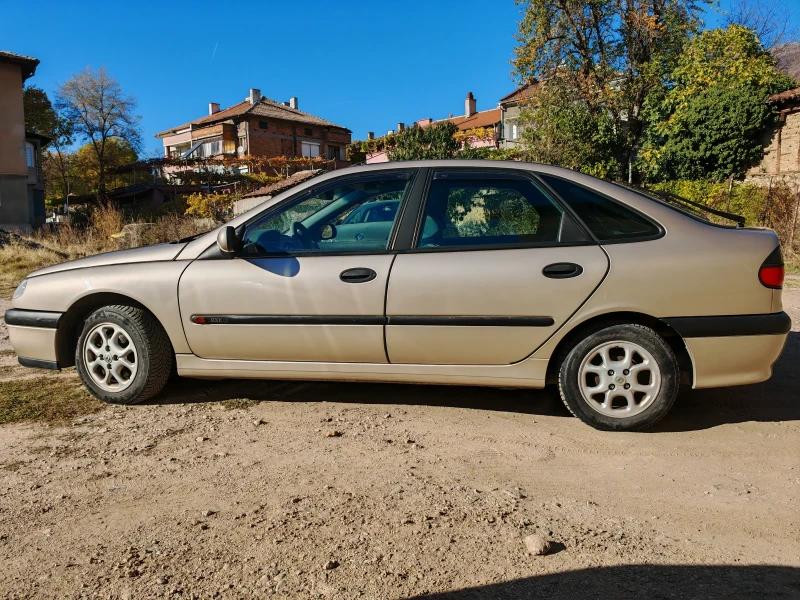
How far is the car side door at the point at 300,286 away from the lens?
160 inches

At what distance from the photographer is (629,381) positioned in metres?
3.82

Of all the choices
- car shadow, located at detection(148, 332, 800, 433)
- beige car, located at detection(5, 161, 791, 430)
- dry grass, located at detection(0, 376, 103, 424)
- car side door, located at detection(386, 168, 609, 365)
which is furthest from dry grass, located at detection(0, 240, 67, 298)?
car side door, located at detection(386, 168, 609, 365)

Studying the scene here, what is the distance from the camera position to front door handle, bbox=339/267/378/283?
4.02 m

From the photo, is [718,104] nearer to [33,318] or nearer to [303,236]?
[303,236]

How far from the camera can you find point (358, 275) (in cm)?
404

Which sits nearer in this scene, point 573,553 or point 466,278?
point 573,553

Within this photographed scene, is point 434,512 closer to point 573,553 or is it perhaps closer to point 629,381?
point 573,553

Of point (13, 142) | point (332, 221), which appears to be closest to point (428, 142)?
point (332, 221)

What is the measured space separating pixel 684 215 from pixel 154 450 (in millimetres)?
3453

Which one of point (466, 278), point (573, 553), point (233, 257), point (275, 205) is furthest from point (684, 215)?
point (233, 257)

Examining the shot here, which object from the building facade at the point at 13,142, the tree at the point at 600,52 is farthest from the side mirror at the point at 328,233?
the building facade at the point at 13,142

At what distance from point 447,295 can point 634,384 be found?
1.24 metres

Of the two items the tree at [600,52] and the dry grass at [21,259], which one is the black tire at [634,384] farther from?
the tree at [600,52]

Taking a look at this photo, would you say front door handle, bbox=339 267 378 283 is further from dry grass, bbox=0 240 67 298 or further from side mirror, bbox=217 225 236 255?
dry grass, bbox=0 240 67 298
